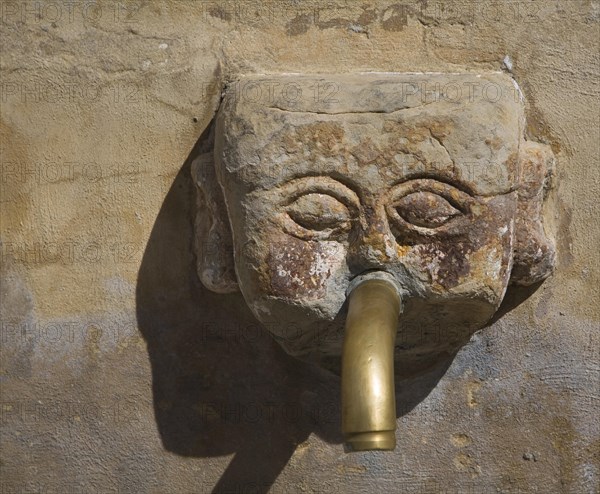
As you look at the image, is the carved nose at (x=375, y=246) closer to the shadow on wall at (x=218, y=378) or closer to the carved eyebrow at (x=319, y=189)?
the carved eyebrow at (x=319, y=189)

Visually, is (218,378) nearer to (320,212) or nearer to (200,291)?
(200,291)

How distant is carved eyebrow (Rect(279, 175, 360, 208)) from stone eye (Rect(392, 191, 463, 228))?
9cm

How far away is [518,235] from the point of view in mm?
1898

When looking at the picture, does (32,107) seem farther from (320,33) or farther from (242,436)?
(242,436)

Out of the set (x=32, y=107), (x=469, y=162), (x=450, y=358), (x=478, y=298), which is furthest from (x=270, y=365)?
(x=32, y=107)

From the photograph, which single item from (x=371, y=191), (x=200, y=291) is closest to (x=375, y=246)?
(x=371, y=191)

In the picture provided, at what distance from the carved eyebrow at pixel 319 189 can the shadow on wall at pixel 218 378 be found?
1.23 ft

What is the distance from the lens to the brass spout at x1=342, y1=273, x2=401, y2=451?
63.7 inches

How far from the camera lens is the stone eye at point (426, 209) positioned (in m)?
1.77

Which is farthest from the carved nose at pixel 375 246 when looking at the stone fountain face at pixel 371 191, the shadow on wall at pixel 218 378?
the shadow on wall at pixel 218 378

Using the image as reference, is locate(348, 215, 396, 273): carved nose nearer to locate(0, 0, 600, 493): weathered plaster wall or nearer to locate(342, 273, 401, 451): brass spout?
locate(342, 273, 401, 451): brass spout

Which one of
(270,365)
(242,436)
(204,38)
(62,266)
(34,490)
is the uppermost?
(204,38)

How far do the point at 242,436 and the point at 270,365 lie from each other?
0.59 ft

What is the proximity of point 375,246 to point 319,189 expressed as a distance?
16 cm
